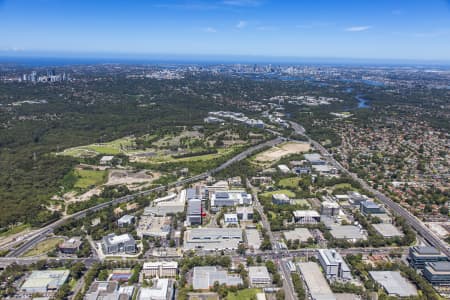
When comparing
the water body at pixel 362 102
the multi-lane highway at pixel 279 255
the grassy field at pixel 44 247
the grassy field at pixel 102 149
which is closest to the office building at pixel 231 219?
the multi-lane highway at pixel 279 255

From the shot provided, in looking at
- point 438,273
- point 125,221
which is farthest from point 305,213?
point 125,221

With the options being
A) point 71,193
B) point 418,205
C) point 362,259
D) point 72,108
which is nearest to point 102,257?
point 71,193

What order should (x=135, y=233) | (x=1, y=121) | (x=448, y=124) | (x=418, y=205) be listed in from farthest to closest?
(x=448, y=124) < (x=1, y=121) < (x=418, y=205) < (x=135, y=233)

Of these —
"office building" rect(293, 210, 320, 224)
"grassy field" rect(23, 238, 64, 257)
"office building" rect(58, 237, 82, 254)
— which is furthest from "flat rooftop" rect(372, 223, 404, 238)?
"grassy field" rect(23, 238, 64, 257)

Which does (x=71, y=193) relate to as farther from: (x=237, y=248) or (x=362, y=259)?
(x=362, y=259)

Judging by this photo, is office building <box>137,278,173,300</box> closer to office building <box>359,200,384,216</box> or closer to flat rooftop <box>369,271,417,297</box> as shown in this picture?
flat rooftop <box>369,271,417,297</box>

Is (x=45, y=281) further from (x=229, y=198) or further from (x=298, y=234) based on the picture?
(x=298, y=234)
